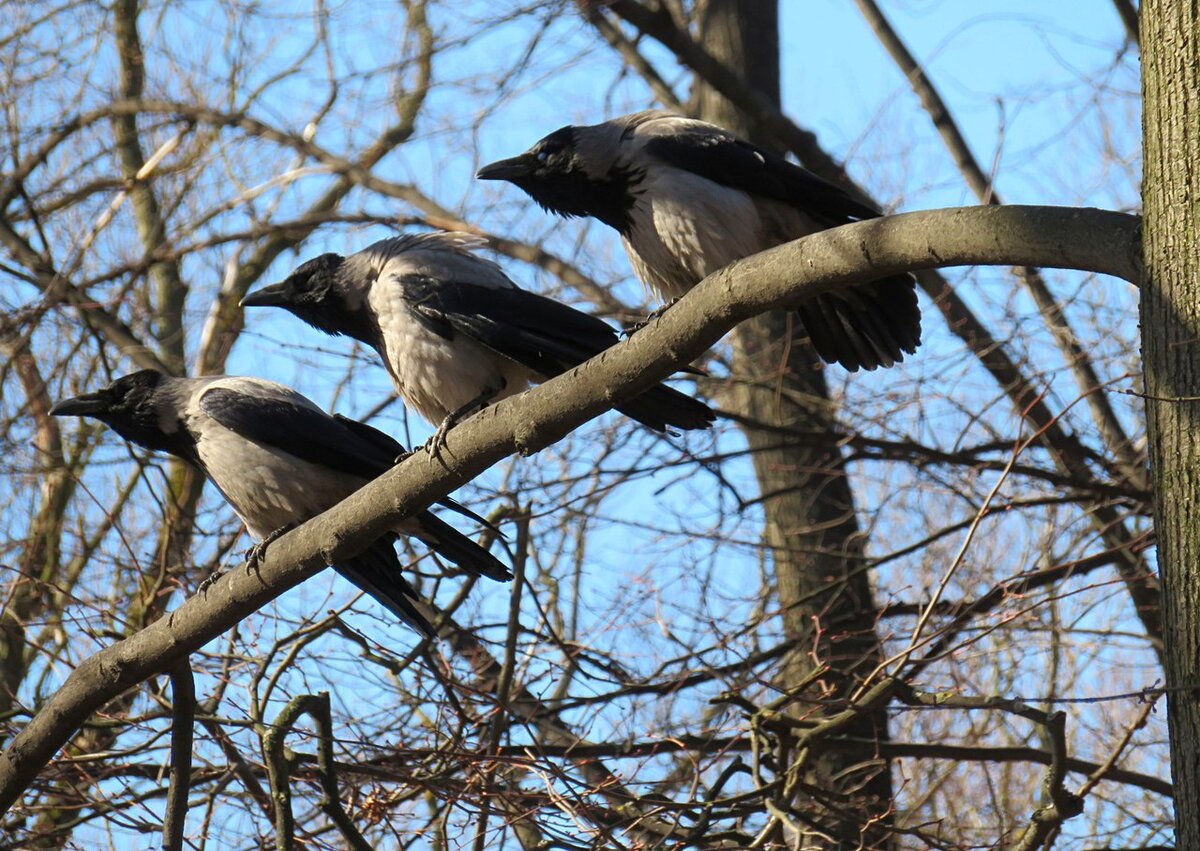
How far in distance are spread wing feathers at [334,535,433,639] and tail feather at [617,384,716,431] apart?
125 cm

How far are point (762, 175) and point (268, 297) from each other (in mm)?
2336

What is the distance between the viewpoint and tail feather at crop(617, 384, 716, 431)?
4859mm

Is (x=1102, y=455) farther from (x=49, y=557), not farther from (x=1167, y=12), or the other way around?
(x=49, y=557)

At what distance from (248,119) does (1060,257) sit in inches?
343

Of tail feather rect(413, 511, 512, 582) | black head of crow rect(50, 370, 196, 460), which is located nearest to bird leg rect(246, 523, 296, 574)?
tail feather rect(413, 511, 512, 582)

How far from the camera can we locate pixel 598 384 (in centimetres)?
405

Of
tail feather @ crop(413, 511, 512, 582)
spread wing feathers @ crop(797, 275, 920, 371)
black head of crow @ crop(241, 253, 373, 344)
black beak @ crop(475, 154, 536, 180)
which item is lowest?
tail feather @ crop(413, 511, 512, 582)

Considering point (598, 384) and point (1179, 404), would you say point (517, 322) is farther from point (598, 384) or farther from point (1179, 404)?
point (1179, 404)

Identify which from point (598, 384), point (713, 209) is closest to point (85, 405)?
point (713, 209)

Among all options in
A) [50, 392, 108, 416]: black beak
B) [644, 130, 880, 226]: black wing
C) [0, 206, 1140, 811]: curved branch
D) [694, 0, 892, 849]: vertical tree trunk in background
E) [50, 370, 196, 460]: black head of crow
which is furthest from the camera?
[694, 0, 892, 849]: vertical tree trunk in background

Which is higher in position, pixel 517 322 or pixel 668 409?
pixel 517 322

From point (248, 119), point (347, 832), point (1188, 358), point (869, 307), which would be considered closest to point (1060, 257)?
point (1188, 358)

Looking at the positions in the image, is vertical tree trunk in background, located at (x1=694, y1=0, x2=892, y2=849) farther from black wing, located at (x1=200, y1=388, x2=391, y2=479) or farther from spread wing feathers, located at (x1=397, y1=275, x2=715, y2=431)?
black wing, located at (x1=200, y1=388, x2=391, y2=479)

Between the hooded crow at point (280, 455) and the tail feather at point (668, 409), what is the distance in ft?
3.21
